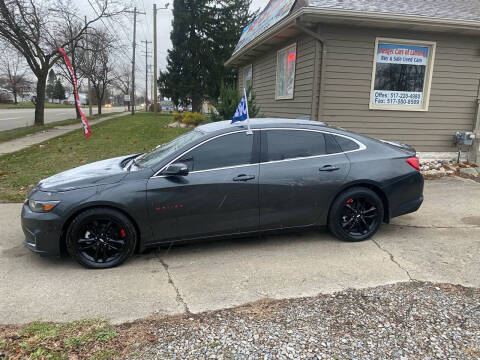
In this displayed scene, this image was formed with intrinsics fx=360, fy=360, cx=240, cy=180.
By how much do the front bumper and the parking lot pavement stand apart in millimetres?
252

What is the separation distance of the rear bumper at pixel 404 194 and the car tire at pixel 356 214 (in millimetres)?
165

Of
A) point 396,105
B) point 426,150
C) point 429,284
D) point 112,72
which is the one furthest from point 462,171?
point 112,72

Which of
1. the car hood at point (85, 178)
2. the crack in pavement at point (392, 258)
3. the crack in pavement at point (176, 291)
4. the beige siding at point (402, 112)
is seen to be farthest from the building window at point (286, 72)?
the crack in pavement at point (176, 291)

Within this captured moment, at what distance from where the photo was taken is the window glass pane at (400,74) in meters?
8.16

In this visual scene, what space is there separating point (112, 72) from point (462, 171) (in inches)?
1517

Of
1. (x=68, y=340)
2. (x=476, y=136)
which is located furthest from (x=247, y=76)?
(x=68, y=340)

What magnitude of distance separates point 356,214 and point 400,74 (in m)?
5.35

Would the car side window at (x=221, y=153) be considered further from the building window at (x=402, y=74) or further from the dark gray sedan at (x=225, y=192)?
the building window at (x=402, y=74)

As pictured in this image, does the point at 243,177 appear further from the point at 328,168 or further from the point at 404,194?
the point at 404,194

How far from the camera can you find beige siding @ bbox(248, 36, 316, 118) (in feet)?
27.0

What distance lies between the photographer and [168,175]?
12.4 feet

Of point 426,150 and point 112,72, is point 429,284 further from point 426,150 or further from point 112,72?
point 112,72

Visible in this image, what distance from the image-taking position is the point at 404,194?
451 cm

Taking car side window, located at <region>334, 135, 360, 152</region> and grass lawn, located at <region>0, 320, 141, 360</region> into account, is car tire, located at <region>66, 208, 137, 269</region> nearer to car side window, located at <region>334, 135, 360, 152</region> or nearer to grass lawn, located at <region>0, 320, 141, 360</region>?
grass lawn, located at <region>0, 320, 141, 360</region>
